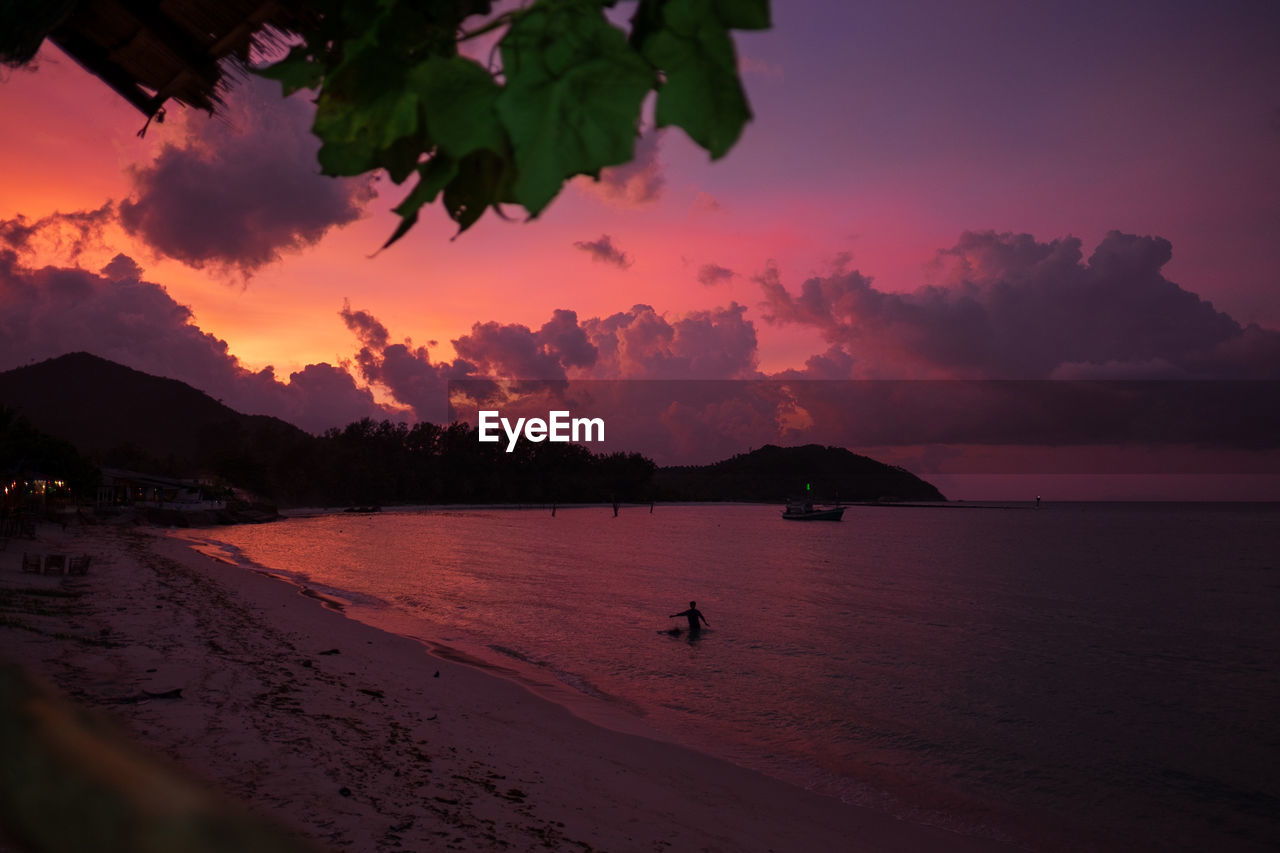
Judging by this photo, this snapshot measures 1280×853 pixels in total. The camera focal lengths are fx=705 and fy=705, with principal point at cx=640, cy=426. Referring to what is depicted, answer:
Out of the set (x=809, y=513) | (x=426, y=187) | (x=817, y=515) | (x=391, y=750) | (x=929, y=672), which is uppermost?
(x=426, y=187)

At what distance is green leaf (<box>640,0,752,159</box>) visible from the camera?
963 millimetres

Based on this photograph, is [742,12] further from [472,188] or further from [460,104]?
[472,188]

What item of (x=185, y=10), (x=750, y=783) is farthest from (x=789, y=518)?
(x=185, y=10)

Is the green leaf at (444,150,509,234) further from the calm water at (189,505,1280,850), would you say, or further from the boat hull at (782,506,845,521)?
the boat hull at (782,506,845,521)

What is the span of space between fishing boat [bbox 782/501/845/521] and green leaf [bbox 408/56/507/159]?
439 ft

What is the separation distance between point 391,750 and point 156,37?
8.80 meters

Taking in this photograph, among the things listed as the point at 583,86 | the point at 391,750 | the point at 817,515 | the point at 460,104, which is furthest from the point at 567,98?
the point at 817,515

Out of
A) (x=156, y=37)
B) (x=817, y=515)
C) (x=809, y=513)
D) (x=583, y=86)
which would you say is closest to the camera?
(x=583, y=86)

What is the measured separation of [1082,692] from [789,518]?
408ft

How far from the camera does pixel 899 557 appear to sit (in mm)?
63406

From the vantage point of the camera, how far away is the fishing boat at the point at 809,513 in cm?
13150

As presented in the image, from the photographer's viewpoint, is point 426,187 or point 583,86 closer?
point 583,86

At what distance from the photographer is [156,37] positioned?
212 centimetres

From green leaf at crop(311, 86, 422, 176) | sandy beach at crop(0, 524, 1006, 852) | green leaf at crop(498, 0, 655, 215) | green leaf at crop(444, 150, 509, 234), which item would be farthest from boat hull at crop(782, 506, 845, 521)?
green leaf at crop(498, 0, 655, 215)
